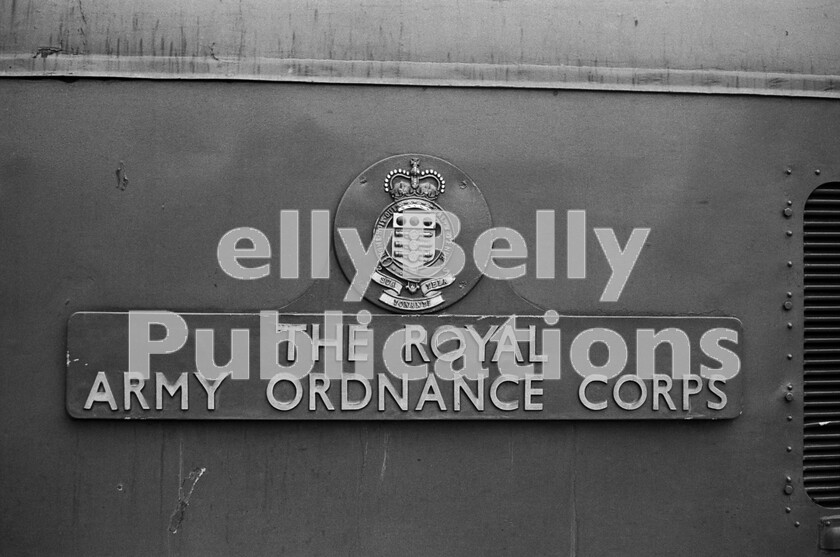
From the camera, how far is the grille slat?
232 cm

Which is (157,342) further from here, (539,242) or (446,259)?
(539,242)

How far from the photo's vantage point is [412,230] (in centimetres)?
222

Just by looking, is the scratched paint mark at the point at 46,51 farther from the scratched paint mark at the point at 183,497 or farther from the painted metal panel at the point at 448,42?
the scratched paint mark at the point at 183,497

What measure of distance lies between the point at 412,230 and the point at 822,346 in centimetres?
119

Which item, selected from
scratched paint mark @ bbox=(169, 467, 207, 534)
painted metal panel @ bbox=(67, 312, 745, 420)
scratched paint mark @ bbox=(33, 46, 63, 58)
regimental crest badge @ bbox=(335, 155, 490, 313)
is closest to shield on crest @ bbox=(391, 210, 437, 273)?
regimental crest badge @ bbox=(335, 155, 490, 313)

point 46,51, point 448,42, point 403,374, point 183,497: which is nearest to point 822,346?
point 403,374

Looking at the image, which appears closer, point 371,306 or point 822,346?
point 371,306

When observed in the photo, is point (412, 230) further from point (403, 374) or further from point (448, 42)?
point (448, 42)

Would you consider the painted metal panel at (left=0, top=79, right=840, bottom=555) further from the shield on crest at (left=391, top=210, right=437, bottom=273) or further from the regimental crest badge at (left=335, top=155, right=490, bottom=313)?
the shield on crest at (left=391, top=210, right=437, bottom=273)

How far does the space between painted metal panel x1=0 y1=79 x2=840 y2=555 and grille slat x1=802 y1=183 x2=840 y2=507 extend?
2.2 inches

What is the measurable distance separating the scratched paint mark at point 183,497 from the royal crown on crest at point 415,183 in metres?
0.88

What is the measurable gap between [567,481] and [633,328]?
1.45ft

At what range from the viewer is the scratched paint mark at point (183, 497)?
2.18 metres

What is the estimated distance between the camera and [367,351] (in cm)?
219
